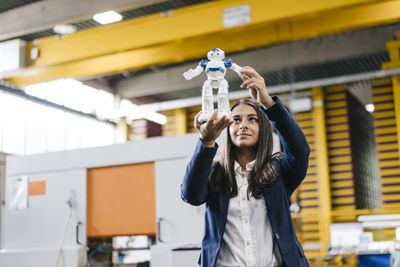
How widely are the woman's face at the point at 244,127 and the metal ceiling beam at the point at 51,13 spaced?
4396mm

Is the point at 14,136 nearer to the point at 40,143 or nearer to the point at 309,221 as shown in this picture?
the point at 40,143

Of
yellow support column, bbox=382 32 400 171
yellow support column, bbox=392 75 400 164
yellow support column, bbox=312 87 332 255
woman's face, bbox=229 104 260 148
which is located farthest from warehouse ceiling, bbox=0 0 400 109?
woman's face, bbox=229 104 260 148

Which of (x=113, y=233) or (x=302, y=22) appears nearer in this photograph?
(x=113, y=233)

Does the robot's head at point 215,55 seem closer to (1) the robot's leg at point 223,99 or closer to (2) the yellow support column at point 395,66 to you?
(1) the robot's leg at point 223,99

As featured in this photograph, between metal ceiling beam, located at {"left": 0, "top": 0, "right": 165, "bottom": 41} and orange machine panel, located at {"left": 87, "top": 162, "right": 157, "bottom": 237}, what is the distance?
2.02 meters

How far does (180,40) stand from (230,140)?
15.5 ft

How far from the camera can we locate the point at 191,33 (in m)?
5.96

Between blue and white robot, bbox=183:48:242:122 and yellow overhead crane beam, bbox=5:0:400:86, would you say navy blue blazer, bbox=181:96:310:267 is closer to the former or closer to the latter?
blue and white robot, bbox=183:48:242:122

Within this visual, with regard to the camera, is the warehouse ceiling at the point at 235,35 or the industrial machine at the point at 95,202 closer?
the industrial machine at the point at 95,202

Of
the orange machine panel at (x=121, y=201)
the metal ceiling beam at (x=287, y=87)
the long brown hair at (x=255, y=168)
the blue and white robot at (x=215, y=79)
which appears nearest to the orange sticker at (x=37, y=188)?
the orange machine panel at (x=121, y=201)

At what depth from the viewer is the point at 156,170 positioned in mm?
4762

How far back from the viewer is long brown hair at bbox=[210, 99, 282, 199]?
1425 mm

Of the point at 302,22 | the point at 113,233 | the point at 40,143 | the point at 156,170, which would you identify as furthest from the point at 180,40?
the point at 40,143

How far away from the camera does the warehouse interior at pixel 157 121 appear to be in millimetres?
4891
